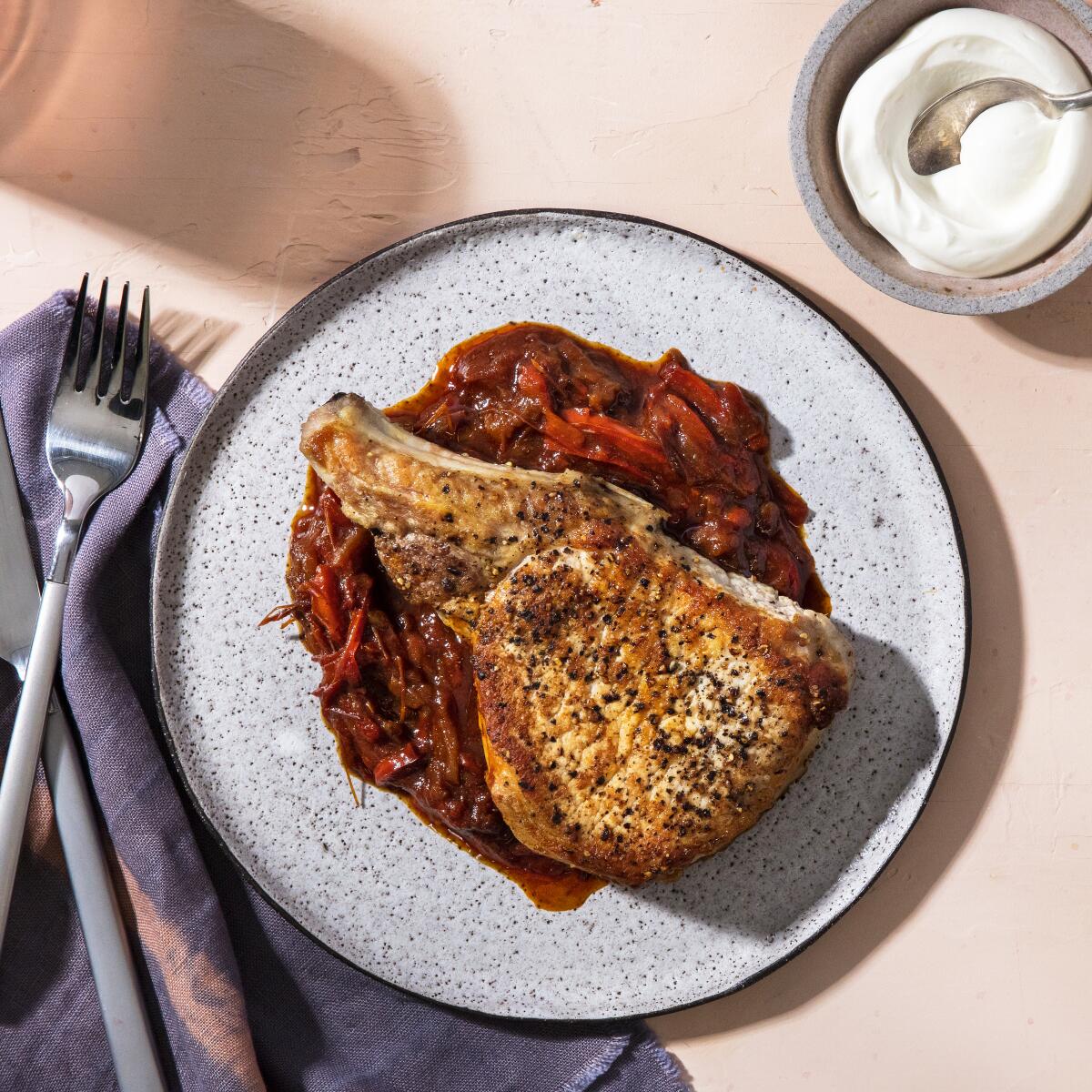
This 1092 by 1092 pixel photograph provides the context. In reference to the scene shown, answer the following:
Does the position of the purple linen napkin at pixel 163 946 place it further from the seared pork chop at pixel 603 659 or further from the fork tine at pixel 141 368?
the seared pork chop at pixel 603 659

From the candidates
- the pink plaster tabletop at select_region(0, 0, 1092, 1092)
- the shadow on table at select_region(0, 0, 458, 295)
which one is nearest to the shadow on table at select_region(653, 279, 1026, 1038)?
the pink plaster tabletop at select_region(0, 0, 1092, 1092)

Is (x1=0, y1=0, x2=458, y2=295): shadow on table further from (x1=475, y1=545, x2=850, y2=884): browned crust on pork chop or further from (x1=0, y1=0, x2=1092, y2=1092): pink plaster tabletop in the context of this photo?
(x1=475, y1=545, x2=850, y2=884): browned crust on pork chop

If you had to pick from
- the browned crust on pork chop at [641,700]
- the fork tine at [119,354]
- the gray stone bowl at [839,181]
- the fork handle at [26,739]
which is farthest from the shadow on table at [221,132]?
the browned crust on pork chop at [641,700]

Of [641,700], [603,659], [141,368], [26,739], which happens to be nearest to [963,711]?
[641,700]

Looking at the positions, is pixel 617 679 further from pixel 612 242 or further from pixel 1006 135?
pixel 1006 135

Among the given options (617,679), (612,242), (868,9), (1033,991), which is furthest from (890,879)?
(868,9)

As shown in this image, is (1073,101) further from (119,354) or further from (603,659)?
(119,354)

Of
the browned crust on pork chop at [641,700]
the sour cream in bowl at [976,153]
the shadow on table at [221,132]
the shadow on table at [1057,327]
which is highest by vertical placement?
the sour cream in bowl at [976,153]
